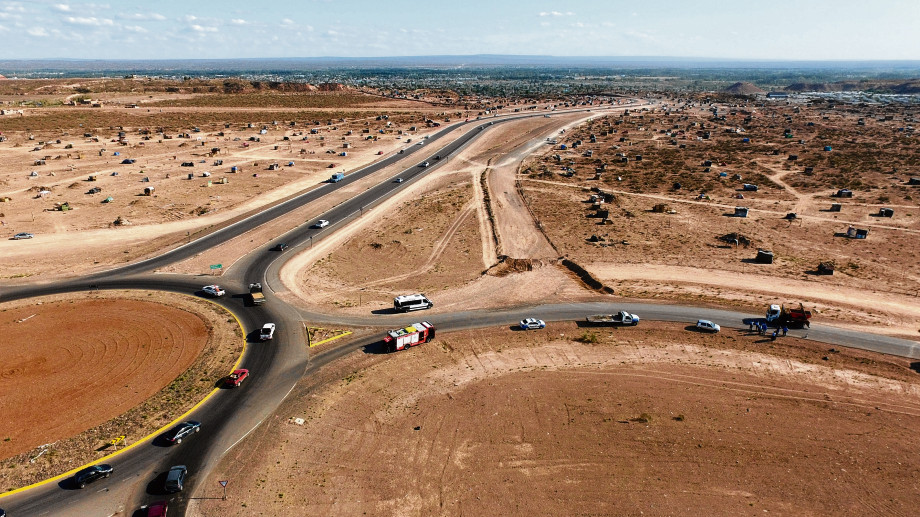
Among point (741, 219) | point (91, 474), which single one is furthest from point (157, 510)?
point (741, 219)

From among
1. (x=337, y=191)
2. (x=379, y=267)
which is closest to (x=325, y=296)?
(x=379, y=267)

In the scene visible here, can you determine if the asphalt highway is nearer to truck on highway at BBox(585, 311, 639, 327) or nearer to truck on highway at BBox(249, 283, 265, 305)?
truck on highway at BBox(249, 283, 265, 305)

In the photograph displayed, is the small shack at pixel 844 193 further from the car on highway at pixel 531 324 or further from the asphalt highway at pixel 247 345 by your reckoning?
the car on highway at pixel 531 324

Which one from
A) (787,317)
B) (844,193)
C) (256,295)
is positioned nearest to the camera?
(787,317)

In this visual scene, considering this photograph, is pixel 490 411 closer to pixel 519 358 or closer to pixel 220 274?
pixel 519 358

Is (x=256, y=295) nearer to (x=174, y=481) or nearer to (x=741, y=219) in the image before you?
(x=174, y=481)

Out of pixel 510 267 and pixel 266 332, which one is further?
pixel 510 267
